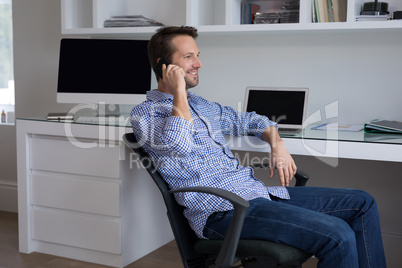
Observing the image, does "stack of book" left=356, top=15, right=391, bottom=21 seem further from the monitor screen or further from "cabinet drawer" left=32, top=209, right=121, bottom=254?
"cabinet drawer" left=32, top=209, right=121, bottom=254

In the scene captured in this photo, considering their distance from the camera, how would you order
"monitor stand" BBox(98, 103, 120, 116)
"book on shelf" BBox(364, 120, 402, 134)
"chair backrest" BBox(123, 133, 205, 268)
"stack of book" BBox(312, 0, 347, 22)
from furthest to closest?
"monitor stand" BBox(98, 103, 120, 116) < "stack of book" BBox(312, 0, 347, 22) < "book on shelf" BBox(364, 120, 402, 134) < "chair backrest" BBox(123, 133, 205, 268)

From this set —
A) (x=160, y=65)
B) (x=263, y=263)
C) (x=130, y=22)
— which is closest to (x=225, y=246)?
(x=263, y=263)

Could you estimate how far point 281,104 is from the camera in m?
2.71

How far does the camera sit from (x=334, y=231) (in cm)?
167

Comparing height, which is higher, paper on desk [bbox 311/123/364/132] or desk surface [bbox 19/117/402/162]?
paper on desk [bbox 311/123/364/132]

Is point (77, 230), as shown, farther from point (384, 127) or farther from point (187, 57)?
point (384, 127)

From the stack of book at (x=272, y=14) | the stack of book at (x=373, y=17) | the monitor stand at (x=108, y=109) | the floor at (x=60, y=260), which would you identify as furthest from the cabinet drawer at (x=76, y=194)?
the stack of book at (x=373, y=17)

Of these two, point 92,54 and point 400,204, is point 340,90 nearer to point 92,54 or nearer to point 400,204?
point 400,204

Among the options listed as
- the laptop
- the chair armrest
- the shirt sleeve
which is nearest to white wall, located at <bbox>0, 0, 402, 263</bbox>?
the laptop

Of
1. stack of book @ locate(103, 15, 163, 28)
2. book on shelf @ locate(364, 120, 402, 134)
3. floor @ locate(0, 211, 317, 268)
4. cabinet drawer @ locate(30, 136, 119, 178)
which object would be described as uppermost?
stack of book @ locate(103, 15, 163, 28)

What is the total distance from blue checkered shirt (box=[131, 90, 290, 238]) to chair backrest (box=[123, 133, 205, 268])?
3 centimetres

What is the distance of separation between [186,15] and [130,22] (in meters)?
0.41

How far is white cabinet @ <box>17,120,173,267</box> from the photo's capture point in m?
2.73

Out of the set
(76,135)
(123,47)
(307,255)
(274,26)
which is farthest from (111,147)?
(307,255)
